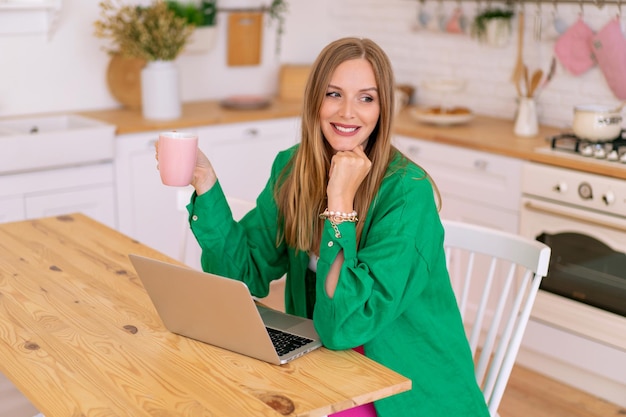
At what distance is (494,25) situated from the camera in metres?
4.19

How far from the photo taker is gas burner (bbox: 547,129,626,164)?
3305mm

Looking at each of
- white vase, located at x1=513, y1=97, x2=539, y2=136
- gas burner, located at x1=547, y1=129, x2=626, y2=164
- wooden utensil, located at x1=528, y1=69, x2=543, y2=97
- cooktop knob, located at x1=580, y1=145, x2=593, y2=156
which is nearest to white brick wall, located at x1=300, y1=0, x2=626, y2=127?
wooden utensil, located at x1=528, y1=69, x2=543, y2=97

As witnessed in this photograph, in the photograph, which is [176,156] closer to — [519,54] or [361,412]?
[361,412]

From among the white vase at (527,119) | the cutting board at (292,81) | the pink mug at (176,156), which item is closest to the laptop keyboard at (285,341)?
the pink mug at (176,156)

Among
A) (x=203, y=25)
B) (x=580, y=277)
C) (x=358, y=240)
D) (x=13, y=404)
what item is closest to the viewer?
(x=358, y=240)

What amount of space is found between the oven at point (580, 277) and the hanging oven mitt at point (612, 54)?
0.60m

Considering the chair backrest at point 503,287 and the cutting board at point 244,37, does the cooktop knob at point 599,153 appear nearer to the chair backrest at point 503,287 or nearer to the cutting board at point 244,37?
the chair backrest at point 503,287

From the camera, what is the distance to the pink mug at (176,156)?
1.75 meters

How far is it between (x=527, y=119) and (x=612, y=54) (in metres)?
0.44

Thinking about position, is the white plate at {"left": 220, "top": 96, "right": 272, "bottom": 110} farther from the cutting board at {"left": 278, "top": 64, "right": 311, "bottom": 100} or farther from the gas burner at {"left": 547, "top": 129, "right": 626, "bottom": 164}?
the gas burner at {"left": 547, "top": 129, "right": 626, "bottom": 164}

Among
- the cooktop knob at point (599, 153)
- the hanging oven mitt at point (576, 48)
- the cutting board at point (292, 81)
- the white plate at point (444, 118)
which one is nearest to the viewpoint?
the cooktop knob at point (599, 153)

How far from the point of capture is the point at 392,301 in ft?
5.67

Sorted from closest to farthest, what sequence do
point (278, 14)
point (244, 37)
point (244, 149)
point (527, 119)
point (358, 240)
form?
point (358, 240) → point (527, 119) → point (244, 149) → point (244, 37) → point (278, 14)

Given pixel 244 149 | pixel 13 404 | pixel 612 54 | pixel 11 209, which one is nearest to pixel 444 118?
pixel 612 54
